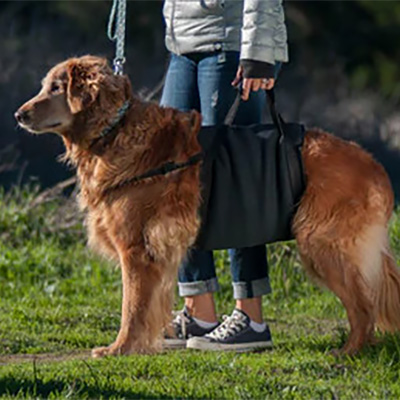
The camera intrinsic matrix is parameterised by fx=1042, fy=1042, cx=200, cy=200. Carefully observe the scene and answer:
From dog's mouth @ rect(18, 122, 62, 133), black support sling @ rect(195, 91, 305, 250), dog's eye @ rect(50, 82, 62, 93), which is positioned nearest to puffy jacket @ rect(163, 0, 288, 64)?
black support sling @ rect(195, 91, 305, 250)

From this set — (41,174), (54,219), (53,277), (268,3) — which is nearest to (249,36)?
(268,3)

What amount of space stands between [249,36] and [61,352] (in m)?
1.84

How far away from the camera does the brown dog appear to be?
4.79 metres

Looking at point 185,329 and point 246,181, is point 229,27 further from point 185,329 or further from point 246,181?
point 185,329

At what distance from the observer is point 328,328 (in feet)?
19.6

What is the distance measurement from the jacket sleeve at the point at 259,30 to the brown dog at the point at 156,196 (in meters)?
0.41

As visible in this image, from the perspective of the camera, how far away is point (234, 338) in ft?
17.1

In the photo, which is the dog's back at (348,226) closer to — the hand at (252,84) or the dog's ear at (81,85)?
the hand at (252,84)

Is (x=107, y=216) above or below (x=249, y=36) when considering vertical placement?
below

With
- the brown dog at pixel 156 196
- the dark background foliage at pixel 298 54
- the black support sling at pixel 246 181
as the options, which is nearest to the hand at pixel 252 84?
the black support sling at pixel 246 181

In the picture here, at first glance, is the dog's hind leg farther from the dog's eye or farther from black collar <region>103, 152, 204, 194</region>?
the dog's eye

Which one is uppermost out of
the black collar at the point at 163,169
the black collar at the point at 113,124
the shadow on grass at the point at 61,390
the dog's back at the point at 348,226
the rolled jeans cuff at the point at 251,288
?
the black collar at the point at 113,124

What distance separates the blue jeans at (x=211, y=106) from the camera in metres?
5.04

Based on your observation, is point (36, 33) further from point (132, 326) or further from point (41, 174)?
point (132, 326)
